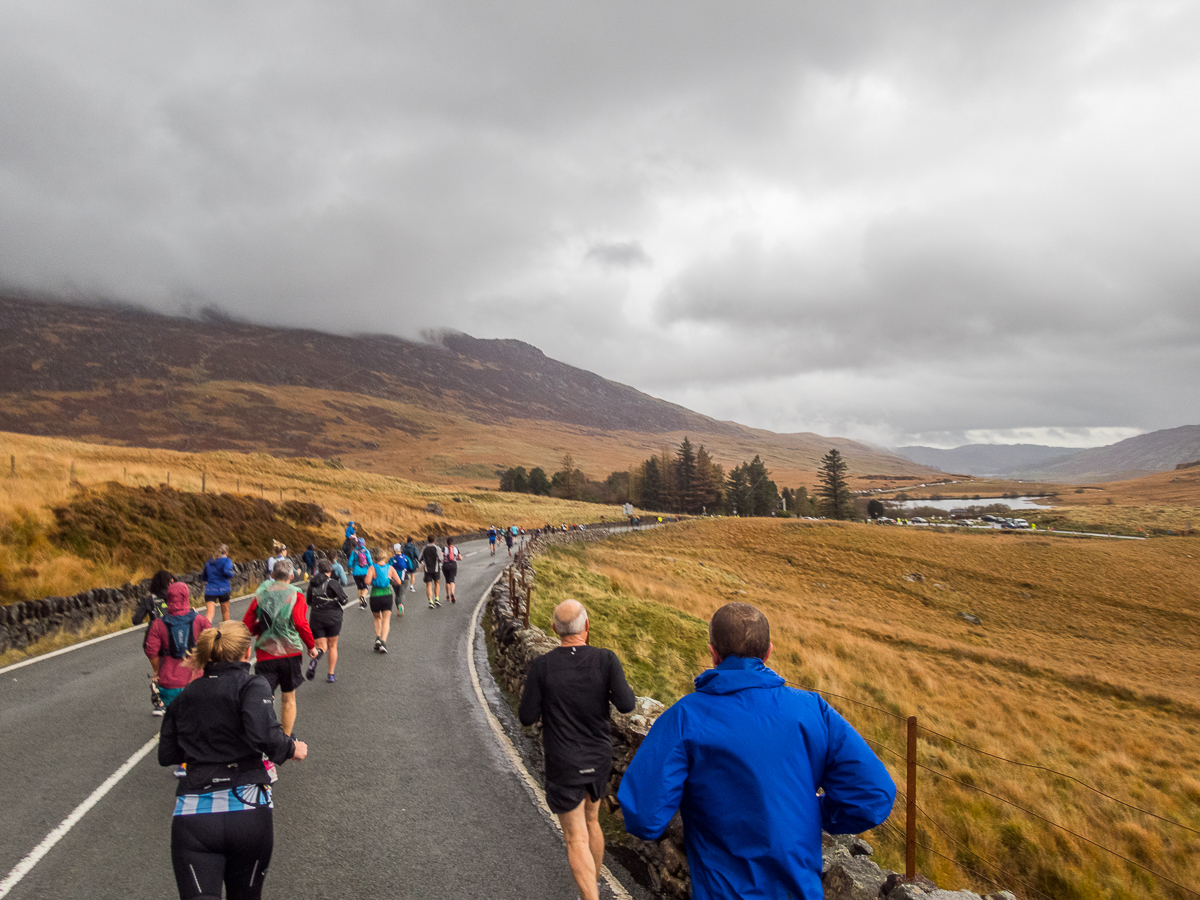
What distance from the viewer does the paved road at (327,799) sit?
504 centimetres

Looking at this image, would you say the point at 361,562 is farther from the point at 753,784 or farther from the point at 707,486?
the point at 707,486

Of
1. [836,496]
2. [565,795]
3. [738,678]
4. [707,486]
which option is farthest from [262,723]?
[707,486]

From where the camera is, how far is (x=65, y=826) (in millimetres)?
5723

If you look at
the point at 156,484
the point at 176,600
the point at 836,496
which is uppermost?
the point at 156,484

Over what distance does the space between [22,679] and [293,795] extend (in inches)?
291

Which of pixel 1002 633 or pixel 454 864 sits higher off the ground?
pixel 454 864

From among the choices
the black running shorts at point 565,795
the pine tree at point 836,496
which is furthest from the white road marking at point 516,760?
the pine tree at point 836,496

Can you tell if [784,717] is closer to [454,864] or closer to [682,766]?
[682,766]

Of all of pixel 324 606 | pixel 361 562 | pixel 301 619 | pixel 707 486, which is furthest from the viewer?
pixel 707 486

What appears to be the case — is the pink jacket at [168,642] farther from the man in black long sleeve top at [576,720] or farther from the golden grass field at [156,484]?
the golden grass field at [156,484]

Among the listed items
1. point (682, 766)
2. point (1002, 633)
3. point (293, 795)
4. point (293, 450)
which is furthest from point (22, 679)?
point (293, 450)

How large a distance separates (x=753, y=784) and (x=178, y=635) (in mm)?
7238

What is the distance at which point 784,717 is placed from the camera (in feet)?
8.43

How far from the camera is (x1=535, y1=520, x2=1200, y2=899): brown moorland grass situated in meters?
9.36
